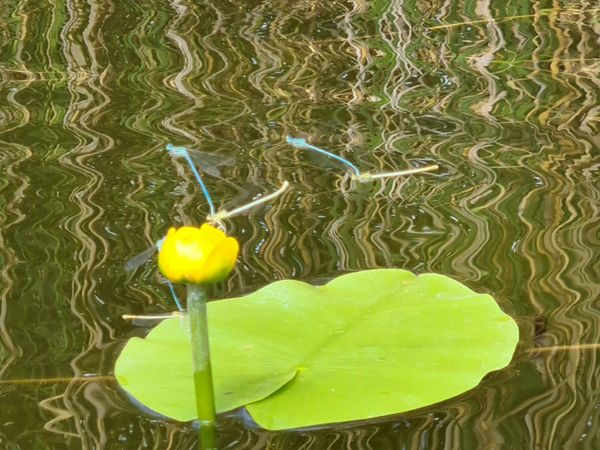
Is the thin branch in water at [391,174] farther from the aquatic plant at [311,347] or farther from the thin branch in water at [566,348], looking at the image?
the thin branch in water at [566,348]

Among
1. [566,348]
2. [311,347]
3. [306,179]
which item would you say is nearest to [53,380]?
[311,347]

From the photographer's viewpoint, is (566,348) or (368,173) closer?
(566,348)

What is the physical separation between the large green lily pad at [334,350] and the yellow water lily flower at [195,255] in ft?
0.67

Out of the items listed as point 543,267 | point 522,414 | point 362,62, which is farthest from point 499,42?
point 522,414

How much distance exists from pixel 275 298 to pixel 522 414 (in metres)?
0.35

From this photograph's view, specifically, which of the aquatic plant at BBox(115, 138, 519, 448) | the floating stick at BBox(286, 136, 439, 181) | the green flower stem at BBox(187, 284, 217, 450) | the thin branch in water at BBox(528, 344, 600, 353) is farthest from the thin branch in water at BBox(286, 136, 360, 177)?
the green flower stem at BBox(187, 284, 217, 450)

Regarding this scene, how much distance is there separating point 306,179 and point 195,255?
0.90 meters

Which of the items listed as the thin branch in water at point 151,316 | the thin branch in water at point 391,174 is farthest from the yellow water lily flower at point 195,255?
the thin branch in water at point 391,174

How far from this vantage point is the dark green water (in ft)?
3.53

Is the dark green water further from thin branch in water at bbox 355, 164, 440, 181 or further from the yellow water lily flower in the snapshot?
the yellow water lily flower

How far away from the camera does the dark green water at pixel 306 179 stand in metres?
1.08

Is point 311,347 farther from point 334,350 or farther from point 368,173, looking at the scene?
point 368,173

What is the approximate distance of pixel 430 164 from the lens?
6.01 feet

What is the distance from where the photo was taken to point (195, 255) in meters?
0.88
